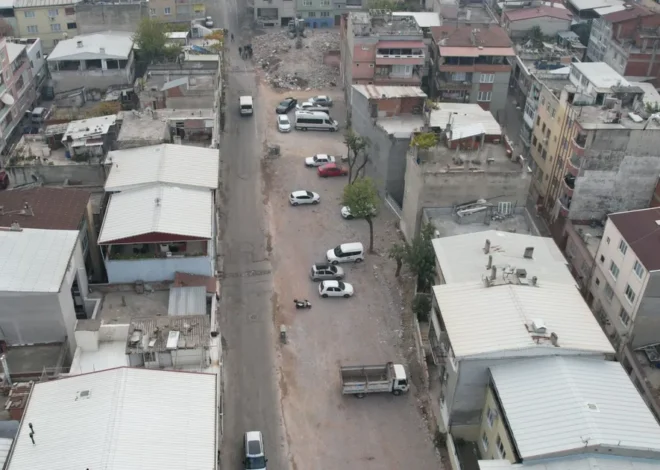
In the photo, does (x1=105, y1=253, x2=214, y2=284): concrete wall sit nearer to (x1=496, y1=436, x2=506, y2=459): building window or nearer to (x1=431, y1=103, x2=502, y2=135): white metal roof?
(x1=496, y1=436, x2=506, y2=459): building window

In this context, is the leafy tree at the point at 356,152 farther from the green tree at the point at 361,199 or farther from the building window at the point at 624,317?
the building window at the point at 624,317

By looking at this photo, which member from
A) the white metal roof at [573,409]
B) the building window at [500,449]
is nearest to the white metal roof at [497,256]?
the white metal roof at [573,409]

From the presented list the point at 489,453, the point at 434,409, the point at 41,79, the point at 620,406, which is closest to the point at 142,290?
the point at 434,409

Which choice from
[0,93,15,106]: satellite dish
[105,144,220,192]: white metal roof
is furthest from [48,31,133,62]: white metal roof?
[105,144,220,192]: white metal roof

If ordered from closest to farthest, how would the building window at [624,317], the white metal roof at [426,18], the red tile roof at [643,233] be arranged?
the red tile roof at [643,233] → the building window at [624,317] → the white metal roof at [426,18]

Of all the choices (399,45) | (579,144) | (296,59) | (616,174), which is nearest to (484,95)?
(399,45)

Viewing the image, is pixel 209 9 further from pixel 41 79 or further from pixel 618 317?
pixel 618 317
